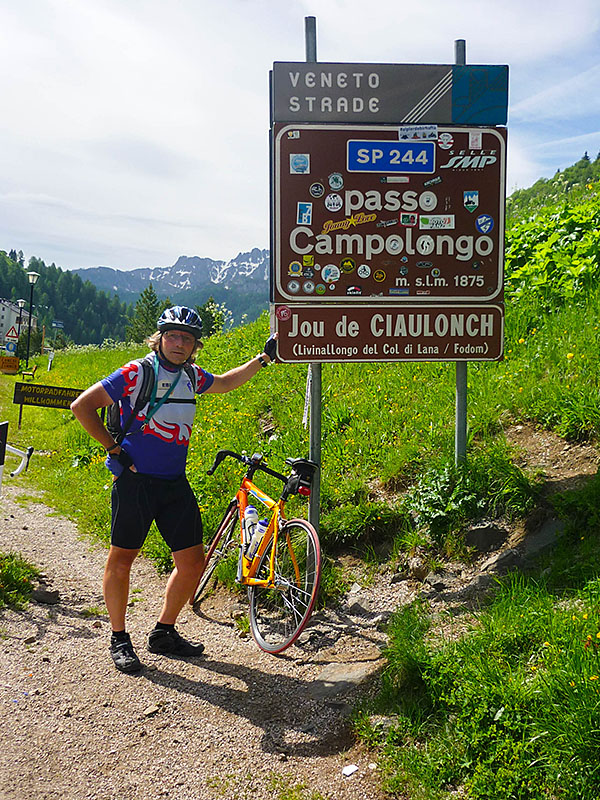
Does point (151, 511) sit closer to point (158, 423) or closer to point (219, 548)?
point (158, 423)

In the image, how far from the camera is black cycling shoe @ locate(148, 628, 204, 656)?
472 cm

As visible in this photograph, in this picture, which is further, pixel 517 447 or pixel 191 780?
pixel 517 447

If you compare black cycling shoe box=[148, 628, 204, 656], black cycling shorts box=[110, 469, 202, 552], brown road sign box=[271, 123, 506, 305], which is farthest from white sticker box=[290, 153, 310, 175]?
black cycling shoe box=[148, 628, 204, 656]

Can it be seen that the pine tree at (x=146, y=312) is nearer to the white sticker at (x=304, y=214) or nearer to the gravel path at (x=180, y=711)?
the white sticker at (x=304, y=214)

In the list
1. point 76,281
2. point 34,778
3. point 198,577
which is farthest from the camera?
point 76,281

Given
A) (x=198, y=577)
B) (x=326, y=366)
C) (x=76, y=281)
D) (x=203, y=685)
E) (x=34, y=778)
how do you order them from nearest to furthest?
1. (x=34, y=778)
2. (x=203, y=685)
3. (x=198, y=577)
4. (x=326, y=366)
5. (x=76, y=281)

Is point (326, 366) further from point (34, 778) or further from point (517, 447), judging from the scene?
point (34, 778)

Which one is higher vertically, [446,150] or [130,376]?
[446,150]

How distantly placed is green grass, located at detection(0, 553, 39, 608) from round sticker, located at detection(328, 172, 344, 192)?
157 inches

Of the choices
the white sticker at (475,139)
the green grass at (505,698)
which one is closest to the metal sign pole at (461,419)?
the green grass at (505,698)

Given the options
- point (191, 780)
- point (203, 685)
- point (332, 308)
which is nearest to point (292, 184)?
point (332, 308)

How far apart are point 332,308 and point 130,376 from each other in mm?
1619

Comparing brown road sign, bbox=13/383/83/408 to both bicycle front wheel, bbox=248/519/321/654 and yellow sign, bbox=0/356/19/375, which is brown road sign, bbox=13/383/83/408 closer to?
bicycle front wheel, bbox=248/519/321/654

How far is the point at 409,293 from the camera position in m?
5.21
